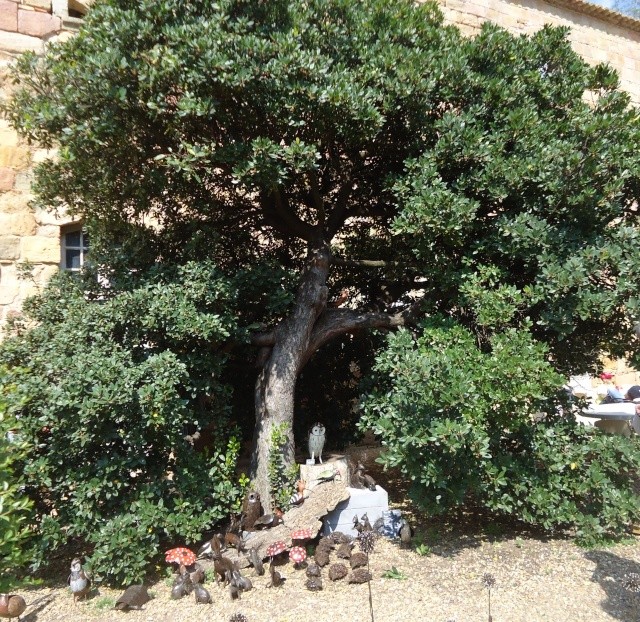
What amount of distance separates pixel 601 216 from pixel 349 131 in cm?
210

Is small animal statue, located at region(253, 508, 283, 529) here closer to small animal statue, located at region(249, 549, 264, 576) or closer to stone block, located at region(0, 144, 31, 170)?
small animal statue, located at region(249, 549, 264, 576)

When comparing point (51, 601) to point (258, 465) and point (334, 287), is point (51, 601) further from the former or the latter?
point (334, 287)

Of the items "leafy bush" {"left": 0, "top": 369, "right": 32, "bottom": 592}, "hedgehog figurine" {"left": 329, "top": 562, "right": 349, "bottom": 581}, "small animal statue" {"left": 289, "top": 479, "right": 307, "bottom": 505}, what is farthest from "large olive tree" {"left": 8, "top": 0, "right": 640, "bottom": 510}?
"leafy bush" {"left": 0, "top": 369, "right": 32, "bottom": 592}

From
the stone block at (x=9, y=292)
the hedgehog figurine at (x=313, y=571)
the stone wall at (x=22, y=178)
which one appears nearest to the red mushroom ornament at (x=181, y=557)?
the hedgehog figurine at (x=313, y=571)

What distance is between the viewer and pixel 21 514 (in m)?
3.84

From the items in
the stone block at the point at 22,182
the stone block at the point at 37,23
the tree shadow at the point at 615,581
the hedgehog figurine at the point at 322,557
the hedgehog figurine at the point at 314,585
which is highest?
the stone block at the point at 37,23

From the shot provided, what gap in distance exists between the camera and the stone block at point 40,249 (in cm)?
655

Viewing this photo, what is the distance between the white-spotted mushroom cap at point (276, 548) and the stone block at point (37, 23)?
6319mm

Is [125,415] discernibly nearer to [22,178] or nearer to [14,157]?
[22,178]

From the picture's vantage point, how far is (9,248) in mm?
6457

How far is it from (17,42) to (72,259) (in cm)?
259

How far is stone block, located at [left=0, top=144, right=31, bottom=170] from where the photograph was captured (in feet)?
21.1

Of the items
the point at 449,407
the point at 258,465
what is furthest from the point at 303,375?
the point at 449,407

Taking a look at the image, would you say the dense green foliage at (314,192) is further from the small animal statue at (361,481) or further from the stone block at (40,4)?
the stone block at (40,4)
